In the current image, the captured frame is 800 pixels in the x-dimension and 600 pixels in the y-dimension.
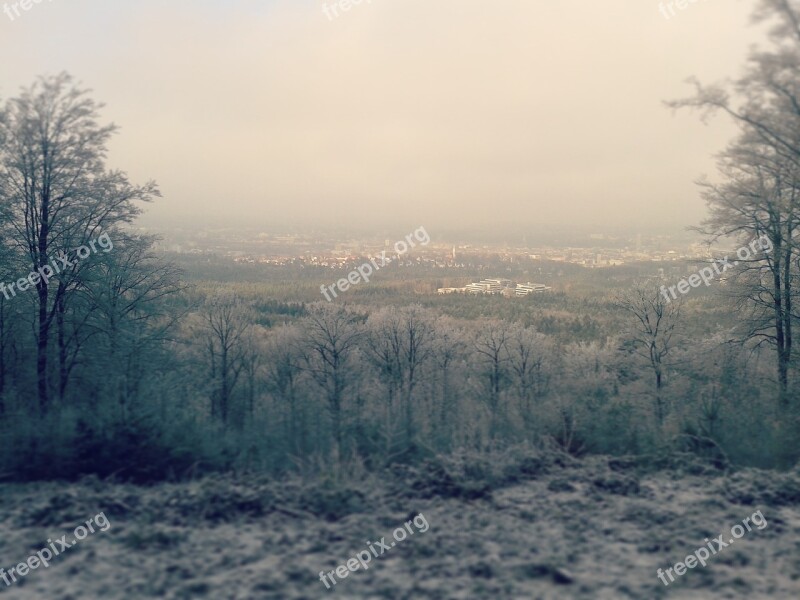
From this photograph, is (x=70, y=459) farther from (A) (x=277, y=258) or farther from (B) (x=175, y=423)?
(A) (x=277, y=258)

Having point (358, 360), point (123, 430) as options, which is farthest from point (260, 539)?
point (358, 360)
